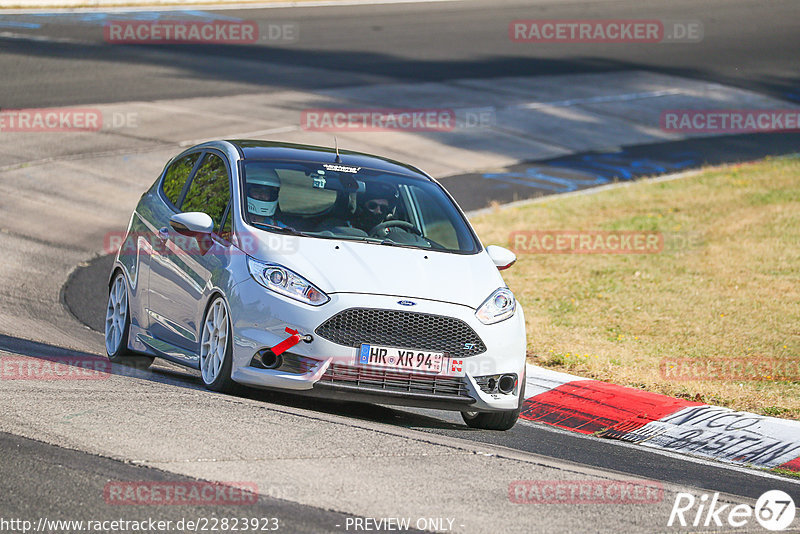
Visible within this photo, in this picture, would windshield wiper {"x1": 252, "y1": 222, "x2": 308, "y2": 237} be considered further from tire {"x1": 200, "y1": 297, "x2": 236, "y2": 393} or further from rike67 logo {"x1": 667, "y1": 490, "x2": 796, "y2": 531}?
rike67 logo {"x1": 667, "y1": 490, "x2": 796, "y2": 531}

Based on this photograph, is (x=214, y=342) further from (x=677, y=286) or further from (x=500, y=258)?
(x=677, y=286)

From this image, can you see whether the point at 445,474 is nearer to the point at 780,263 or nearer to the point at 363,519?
the point at 363,519

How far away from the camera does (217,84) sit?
86.3 feet

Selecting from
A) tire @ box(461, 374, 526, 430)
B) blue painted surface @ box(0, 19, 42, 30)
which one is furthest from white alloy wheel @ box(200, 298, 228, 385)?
blue painted surface @ box(0, 19, 42, 30)

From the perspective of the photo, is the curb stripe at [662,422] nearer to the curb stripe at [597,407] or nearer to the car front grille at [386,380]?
the curb stripe at [597,407]

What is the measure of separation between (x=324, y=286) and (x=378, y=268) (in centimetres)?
44

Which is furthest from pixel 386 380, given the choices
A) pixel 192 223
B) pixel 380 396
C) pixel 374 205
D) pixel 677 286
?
pixel 677 286

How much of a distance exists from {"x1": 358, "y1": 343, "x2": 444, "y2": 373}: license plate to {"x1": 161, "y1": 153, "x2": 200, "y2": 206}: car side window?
2535mm

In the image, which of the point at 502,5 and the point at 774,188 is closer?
the point at 774,188

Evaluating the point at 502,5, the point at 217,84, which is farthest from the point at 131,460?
the point at 502,5

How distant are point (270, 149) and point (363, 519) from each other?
171 inches

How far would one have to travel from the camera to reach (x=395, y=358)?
758 cm

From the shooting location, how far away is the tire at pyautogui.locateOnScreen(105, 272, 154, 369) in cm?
962

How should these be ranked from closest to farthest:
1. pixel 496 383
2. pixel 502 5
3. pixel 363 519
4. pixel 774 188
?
pixel 363 519
pixel 496 383
pixel 774 188
pixel 502 5
